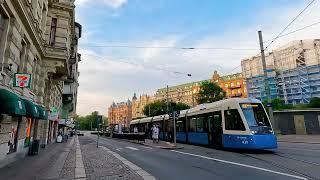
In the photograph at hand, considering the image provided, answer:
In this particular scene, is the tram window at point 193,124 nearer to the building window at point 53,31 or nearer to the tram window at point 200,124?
the tram window at point 200,124

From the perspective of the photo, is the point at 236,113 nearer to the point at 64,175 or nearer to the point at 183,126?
the point at 183,126

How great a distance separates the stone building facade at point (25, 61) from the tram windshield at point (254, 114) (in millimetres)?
11275

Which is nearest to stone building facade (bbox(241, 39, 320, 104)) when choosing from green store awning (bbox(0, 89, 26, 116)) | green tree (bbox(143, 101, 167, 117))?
green tree (bbox(143, 101, 167, 117))

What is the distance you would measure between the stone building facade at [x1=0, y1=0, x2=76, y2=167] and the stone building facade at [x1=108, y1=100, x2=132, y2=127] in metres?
137

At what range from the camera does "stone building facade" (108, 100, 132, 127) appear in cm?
16593

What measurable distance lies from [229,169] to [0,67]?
9.30 meters

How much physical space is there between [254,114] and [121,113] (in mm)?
165518

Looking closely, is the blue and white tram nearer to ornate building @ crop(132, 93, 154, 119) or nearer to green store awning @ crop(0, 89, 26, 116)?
green store awning @ crop(0, 89, 26, 116)

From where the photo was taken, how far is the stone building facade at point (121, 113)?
16593 centimetres

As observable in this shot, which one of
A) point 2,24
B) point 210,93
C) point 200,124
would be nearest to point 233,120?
point 200,124

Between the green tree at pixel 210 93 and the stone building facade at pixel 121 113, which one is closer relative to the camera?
the green tree at pixel 210 93

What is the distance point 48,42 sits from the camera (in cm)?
2055

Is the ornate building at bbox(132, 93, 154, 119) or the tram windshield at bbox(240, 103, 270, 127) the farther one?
the ornate building at bbox(132, 93, 154, 119)

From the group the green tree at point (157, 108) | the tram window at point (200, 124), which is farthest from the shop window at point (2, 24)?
the green tree at point (157, 108)
